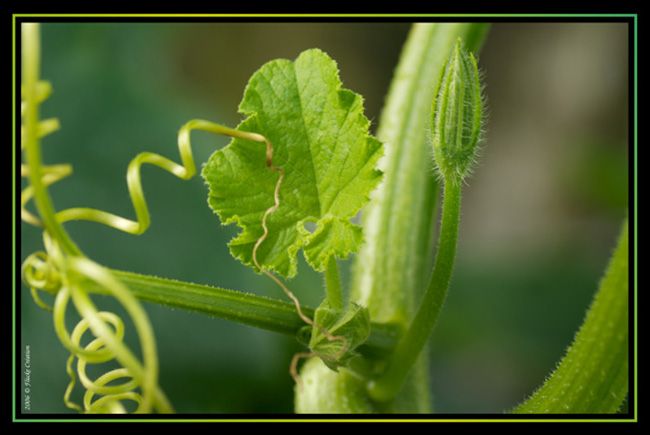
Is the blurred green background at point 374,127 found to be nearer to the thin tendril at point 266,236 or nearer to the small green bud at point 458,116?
the thin tendril at point 266,236

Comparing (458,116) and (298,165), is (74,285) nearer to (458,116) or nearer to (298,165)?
(298,165)

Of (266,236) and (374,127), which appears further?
(374,127)

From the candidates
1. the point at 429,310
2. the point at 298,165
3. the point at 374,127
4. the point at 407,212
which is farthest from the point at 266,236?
the point at 374,127

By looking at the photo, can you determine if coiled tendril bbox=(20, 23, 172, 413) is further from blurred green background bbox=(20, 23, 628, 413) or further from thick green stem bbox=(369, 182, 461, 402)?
blurred green background bbox=(20, 23, 628, 413)

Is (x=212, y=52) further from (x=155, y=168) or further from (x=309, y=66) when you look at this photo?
(x=309, y=66)

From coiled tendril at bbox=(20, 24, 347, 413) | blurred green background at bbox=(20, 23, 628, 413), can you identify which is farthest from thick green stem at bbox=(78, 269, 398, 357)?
blurred green background at bbox=(20, 23, 628, 413)

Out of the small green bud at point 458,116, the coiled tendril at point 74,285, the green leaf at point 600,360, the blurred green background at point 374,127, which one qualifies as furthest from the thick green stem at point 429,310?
the blurred green background at point 374,127

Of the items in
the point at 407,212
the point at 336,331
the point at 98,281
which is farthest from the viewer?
the point at 407,212
